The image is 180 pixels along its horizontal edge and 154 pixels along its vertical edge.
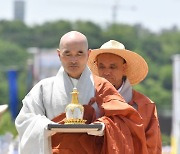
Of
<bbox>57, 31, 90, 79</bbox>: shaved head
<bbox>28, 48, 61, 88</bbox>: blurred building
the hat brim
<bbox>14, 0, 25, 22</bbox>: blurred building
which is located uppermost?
<bbox>57, 31, 90, 79</bbox>: shaved head

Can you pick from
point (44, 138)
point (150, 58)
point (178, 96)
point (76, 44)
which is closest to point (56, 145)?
point (44, 138)

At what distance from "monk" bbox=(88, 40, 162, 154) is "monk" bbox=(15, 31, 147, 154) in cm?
57

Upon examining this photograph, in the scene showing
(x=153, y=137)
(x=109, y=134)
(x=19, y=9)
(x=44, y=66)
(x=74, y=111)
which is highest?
(x=74, y=111)

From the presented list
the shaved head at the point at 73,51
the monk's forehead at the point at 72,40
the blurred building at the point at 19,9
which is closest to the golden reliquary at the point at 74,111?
the shaved head at the point at 73,51

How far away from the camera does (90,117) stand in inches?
240

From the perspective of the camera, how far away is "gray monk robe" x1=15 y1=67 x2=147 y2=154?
5914 mm

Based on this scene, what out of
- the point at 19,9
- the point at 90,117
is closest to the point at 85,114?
the point at 90,117

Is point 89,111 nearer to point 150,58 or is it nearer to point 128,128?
point 128,128

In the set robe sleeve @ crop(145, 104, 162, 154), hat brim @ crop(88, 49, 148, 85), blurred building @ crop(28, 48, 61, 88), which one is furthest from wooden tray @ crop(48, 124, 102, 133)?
blurred building @ crop(28, 48, 61, 88)

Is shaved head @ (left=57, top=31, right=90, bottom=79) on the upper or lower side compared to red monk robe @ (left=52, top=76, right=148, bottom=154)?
upper

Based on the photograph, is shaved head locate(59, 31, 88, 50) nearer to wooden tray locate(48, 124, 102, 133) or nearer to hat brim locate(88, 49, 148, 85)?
wooden tray locate(48, 124, 102, 133)

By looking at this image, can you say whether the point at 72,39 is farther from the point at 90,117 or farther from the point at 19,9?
the point at 19,9

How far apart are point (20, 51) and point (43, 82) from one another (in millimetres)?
88998

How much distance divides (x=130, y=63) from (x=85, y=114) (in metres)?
1.16
